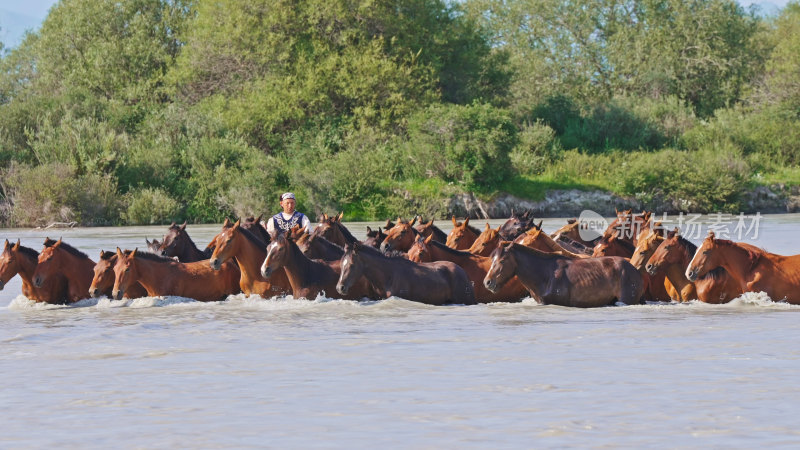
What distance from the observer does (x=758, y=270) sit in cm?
1180

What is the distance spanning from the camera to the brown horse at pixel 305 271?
11930mm

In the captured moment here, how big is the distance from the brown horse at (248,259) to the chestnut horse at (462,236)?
297 centimetres

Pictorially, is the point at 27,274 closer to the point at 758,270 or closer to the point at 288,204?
the point at 288,204

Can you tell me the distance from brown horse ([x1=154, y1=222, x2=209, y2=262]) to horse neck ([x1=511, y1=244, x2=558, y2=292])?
4324 millimetres

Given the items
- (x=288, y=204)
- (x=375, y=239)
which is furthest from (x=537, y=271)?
(x=288, y=204)

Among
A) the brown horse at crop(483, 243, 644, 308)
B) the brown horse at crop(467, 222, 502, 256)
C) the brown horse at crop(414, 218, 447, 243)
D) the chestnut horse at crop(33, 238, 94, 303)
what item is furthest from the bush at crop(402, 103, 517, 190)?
the brown horse at crop(483, 243, 644, 308)

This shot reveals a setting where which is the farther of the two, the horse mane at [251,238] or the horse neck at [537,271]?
the horse mane at [251,238]

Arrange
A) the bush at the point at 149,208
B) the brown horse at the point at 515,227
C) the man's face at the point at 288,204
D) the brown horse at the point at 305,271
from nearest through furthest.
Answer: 1. the brown horse at the point at 305,271
2. the man's face at the point at 288,204
3. the brown horse at the point at 515,227
4. the bush at the point at 149,208

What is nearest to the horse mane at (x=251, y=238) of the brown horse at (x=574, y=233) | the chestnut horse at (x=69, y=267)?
the chestnut horse at (x=69, y=267)

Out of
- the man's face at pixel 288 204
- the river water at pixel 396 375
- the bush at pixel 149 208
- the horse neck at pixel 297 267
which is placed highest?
the man's face at pixel 288 204

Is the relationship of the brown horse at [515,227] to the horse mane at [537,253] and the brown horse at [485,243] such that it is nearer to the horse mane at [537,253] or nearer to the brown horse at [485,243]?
the brown horse at [485,243]

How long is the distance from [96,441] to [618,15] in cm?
4288

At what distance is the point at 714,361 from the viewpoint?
840cm

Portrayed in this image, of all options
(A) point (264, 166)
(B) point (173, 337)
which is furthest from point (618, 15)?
(B) point (173, 337)
